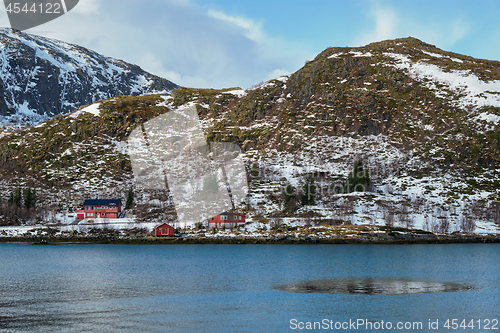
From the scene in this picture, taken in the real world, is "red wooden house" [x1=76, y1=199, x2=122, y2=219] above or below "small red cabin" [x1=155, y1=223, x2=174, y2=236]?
above

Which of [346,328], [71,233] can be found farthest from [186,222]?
[346,328]

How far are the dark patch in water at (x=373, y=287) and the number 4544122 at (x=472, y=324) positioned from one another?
1197 centimetres

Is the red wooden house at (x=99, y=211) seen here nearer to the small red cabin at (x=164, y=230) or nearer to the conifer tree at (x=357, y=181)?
the small red cabin at (x=164, y=230)

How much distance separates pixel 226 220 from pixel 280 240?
76.2 feet

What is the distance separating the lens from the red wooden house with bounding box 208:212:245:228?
13650 cm

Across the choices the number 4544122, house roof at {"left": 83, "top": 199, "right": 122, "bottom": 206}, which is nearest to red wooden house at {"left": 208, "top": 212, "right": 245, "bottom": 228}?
house roof at {"left": 83, "top": 199, "right": 122, "bottom": 206}

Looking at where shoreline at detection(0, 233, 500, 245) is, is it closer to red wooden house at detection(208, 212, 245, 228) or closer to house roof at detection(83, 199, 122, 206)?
red wooden house at detection(208, 212, 245, 228)

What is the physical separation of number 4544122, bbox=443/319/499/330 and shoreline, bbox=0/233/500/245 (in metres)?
80.8

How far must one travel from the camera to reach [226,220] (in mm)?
137375

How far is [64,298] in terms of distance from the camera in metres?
44.9

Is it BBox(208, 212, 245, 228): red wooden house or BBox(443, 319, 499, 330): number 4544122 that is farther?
BBox(208, 212, 245, 228): red wooden house

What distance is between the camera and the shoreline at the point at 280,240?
118750 mm

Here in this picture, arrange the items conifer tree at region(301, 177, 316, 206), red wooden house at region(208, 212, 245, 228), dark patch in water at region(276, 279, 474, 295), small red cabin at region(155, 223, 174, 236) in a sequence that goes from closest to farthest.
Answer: dark patch in water at region(276, 279, 474, 295)
small red cabin at region(155, 223, 174, 236)
red wooden house at region(208, 212, 245, 228)
conifer tree at region(301, 177, 316, 206)

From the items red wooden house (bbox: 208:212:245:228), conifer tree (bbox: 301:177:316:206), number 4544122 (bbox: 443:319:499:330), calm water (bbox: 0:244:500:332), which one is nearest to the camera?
number 4544122 (bbox: 443:319:499:330)
